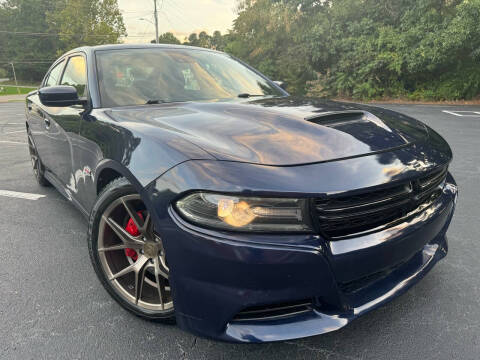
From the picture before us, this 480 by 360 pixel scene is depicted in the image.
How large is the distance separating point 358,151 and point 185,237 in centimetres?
84

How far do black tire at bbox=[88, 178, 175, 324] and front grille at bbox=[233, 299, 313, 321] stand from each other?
1.59 feet

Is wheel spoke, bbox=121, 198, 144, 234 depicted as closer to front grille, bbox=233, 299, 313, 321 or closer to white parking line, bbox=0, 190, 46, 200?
front grille, bbox=233, 299, 313, 321

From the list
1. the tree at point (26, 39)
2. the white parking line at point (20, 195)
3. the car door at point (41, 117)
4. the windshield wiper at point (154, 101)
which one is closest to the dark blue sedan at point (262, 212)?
the windshield wiper at point (154, 101)

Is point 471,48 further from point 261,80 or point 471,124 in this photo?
point 261,80

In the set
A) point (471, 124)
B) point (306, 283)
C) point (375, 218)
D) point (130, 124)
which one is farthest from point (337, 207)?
point (471, 124)

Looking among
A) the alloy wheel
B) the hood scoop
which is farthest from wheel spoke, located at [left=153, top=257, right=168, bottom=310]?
the hood scoop

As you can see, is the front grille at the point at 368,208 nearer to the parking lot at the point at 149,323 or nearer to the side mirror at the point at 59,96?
the parking lot at the point at 149,323

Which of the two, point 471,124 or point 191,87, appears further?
point 471,124

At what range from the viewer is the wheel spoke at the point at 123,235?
187 centimetres

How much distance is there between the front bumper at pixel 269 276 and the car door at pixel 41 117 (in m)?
2.54

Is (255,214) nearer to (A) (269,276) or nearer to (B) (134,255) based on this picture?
(A) (269,276)

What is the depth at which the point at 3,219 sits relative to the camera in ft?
11.1

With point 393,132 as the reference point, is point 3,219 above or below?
below

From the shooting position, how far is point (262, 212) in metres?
1.38
